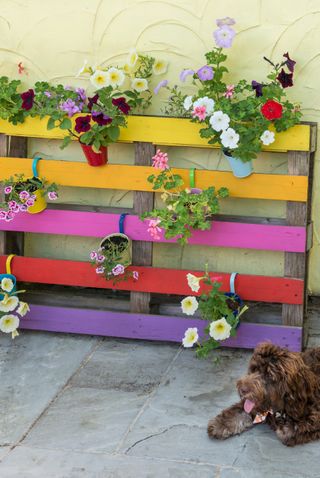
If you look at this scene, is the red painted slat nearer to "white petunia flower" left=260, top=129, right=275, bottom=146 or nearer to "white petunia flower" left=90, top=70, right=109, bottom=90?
"white petunia flower" left=260, top=129, right=275, bottom=146

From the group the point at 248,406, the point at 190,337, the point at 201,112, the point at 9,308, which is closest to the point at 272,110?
the point at 201,112

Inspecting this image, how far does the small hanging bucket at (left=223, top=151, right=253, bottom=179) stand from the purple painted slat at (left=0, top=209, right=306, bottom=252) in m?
0.26

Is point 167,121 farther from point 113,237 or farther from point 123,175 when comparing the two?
point 113,237

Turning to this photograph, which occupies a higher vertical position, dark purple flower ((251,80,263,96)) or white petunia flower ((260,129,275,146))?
dark purple flower ((251,80,263,96))

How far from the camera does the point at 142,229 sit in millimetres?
4387

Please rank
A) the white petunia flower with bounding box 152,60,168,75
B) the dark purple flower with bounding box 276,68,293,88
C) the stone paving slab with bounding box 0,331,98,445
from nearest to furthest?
the stone paving slab with bounding box 0,331,98,445
the dark purple flower with bounding box 276,68,293,88
the white petunia flower with bounding box 152,60,168,75

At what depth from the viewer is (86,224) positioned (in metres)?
4.45

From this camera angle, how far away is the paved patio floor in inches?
129

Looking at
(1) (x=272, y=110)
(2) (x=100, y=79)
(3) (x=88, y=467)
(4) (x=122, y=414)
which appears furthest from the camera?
(2) (x=100, y=79)

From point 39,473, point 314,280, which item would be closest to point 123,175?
point 314,280

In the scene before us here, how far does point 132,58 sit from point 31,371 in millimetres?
1701

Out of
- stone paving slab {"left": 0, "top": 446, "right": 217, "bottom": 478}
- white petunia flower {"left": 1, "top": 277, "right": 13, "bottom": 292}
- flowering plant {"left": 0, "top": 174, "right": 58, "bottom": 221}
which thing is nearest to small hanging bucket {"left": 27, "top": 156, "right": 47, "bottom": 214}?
flowering plant {"left": 0, "top": 174, "right": 58, "bottom": 221}

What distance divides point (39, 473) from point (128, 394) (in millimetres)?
775

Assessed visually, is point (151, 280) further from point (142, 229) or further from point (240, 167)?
point (240, 167)
